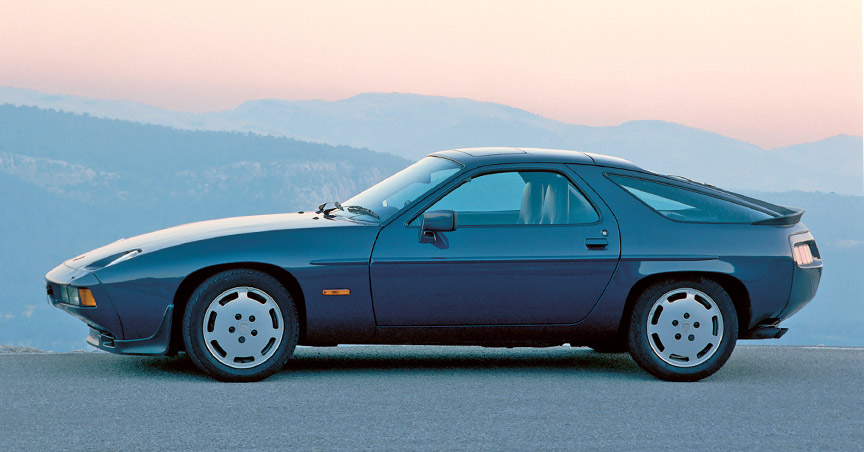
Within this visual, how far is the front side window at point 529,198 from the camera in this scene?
665 centimetres

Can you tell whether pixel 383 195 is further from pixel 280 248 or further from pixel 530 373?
pixel 530 373

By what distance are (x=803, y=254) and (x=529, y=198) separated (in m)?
1.89

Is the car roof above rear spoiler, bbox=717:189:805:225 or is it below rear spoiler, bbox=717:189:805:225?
above

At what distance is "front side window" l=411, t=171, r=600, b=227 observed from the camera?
665cm

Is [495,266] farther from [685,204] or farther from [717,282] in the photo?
[717,282]

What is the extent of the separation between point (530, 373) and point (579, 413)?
1332 mm

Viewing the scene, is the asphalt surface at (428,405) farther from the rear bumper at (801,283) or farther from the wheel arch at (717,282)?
the rear bumper at (801,283)

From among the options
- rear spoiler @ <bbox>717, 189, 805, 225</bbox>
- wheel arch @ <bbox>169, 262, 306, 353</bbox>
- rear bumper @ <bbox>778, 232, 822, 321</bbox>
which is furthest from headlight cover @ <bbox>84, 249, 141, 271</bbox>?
rear bumper @ <bbox>778, 232, 822, 321</bbox>

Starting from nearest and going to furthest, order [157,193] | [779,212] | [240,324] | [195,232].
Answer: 1. [240,324]
2. [195,232]
3. [779,212]
4. [157,193]

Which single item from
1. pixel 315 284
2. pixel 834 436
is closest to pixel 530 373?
pixel 315 284

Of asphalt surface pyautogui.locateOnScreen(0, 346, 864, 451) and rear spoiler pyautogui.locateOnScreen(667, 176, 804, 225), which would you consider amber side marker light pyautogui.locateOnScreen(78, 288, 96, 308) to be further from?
rear spoiler pyautogui.locateOnScreen(667, 176, 804, 225)

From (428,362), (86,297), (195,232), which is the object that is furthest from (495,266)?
(86,297)

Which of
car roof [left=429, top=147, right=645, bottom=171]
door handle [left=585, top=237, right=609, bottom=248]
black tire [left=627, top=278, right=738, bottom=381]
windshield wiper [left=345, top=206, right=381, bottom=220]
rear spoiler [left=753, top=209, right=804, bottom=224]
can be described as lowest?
black tire [left=627, top=278, right=738, bottom=381]

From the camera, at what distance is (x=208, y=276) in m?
6.32
